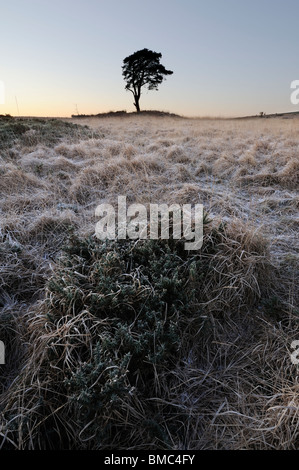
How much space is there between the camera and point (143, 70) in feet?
109

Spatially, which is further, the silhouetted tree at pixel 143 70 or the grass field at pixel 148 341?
the silhouetted tree at pixel 143 70

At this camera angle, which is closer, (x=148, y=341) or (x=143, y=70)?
(x=148, y=341)

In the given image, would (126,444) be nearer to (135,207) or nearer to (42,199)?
(135,207)

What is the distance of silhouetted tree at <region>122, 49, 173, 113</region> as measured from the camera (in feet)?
106

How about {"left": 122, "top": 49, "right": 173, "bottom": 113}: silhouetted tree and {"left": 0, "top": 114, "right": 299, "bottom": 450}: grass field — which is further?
{"left": 122, "top": 49, "right": 173, "bottom": 113}: silhouetted tree

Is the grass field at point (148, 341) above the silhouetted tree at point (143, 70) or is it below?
below

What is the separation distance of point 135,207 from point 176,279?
A: 1.79 metres

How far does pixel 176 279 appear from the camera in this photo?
234cm

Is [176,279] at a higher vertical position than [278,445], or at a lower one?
higher

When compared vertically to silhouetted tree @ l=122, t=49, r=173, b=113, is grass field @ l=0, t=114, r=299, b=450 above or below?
Answer: below

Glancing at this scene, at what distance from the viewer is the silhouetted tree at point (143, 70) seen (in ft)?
106
